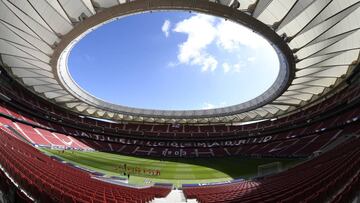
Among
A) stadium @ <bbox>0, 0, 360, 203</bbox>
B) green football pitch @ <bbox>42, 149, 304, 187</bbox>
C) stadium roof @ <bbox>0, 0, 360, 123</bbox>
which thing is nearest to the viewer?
stadium @ <bbox>0, 0, 360, 203</bbox>

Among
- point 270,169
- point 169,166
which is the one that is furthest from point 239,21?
point 169,166

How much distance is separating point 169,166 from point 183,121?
70.5ft

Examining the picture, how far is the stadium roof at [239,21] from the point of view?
2758 centimetres

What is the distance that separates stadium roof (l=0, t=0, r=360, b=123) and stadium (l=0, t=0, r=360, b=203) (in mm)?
121

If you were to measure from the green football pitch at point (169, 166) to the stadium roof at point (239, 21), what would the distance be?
33.7 ft

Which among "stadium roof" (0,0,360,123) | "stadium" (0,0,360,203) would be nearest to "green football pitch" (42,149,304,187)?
"stadium" (0,0,360,203)

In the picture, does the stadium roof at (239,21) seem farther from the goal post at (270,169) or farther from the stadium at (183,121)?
the goal post at (270,169)

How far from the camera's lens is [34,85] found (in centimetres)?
4497

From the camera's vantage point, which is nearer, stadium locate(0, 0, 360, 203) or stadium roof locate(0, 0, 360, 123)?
stadium locate(0, 0, 360, 203)

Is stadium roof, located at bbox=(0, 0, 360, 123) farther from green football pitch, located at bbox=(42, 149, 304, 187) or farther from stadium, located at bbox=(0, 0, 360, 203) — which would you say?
green football pitch, located at bbox=(42, 149, 304, 187)

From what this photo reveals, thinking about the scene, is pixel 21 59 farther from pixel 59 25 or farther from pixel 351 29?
pixel 351 29

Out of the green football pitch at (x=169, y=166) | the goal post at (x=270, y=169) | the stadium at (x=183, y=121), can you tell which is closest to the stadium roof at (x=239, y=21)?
the stadium at (x=183, y=121)

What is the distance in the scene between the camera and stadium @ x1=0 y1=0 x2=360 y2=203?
1925cm

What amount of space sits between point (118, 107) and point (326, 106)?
32.6 meters
